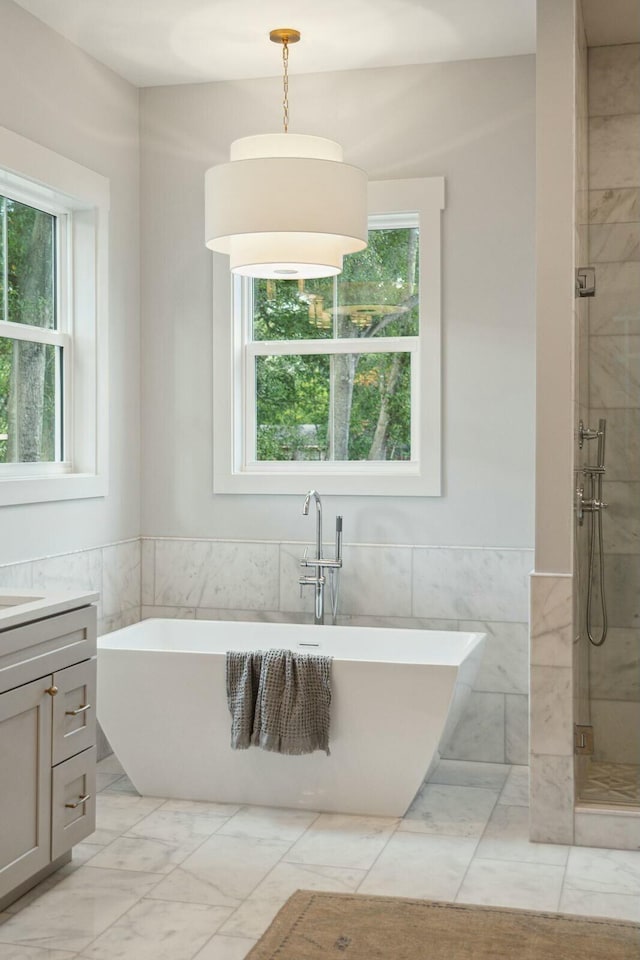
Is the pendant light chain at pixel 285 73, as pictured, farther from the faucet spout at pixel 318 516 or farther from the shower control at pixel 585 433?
the shower control at pixel 585 433

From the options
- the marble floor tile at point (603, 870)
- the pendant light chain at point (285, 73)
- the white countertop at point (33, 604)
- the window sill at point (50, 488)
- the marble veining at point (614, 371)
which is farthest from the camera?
the pendant light chain at point (285, 73)

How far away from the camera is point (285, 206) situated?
3.67 metres

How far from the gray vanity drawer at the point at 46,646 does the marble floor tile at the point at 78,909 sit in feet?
2.19

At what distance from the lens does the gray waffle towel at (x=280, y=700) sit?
3.94 meters

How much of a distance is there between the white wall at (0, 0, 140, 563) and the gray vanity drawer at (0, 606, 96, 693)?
68 centimetres

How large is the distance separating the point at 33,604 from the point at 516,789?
7.05 feet

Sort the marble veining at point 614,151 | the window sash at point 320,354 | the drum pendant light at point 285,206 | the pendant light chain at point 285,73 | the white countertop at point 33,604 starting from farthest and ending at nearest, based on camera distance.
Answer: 1. the window sash at point 320,354
2. the pendant light chain at point 285,73
3. the marble veining at point 614,151
4. the drum pendant light at point 285,206
5. the white countertop at point 33,604

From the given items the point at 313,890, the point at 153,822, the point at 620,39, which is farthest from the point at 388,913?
the point at 620,39

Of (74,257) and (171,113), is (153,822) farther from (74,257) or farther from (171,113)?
(171,113)

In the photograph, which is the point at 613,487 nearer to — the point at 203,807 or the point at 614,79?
the point at 614,79

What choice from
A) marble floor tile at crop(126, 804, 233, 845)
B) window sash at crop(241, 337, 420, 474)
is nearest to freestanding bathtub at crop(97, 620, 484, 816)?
marble floor tile at crop(126, 804, 233, 845)

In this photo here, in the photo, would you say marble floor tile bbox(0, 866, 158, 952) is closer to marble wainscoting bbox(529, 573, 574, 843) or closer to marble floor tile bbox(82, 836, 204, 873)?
marble floor tile bbox(82, 836, 204, 873)

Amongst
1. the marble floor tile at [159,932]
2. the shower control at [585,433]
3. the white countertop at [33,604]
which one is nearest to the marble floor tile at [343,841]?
the marble floor tile at [159,932]

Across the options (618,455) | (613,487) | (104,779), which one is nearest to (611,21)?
(618,455)
